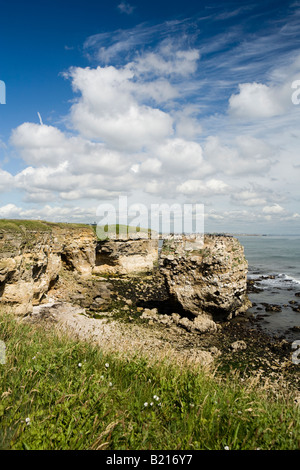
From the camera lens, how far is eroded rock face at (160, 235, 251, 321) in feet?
68.4

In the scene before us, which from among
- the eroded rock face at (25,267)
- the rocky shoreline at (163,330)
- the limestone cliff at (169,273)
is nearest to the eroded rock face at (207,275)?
the limestone cliff at (169,273)

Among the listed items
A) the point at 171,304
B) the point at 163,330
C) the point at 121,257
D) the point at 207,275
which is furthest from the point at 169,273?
the point at 121,257

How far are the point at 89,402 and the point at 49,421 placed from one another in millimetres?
718

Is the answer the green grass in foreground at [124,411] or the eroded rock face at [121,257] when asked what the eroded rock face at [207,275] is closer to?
the green grass in foreground at [124,411]

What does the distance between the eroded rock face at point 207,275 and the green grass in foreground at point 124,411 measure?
1483 centimetres

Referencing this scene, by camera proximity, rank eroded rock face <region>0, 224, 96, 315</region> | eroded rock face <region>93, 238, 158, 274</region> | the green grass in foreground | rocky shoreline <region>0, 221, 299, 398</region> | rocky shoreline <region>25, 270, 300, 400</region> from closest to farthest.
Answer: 1. the green grass in foreground
2. rocky shoreline <region>25, 270, 300, 400</region>
3. rocky shoreline <region>0, 221, 299, 398</region>
4. eroded rock face <region>0, 224, 96, 315</region>
5. eroded rock face <region>93, 238, 158, 274</region>

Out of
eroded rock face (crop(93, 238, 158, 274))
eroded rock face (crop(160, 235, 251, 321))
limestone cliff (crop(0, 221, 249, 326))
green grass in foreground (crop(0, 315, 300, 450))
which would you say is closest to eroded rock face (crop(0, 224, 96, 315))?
limestone cliff (crop(0, 221, 249, 326))

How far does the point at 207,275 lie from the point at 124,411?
1719 centimetres

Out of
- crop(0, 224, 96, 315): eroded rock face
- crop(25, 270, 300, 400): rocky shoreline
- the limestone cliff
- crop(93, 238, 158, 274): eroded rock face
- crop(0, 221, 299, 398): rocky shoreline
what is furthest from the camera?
crop(93, 238, 158, 274): eroded rock face

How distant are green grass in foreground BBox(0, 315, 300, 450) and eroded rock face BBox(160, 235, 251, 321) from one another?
48.7ft

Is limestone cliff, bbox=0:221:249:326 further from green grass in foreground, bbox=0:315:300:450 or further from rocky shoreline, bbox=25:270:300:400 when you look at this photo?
green grass in foreground, bbox=0:315:300:450

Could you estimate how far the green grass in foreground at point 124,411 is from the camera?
3.94 meters

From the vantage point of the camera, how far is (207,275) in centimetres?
2116
